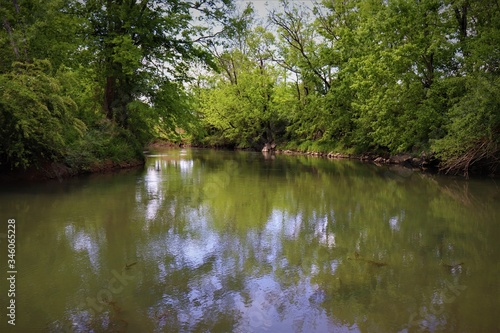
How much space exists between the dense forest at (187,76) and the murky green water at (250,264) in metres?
2.75

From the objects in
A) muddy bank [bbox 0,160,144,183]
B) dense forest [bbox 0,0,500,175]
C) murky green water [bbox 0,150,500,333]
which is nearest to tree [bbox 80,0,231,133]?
dense forest [bbox 0,0,500,175]

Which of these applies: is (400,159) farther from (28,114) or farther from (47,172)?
(28,114)

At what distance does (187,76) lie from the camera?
20.8 meters

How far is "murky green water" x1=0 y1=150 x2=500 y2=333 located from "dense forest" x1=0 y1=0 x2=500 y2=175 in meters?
2.75

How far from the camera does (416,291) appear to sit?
4.28 meters

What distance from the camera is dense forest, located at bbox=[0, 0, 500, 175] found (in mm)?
11758

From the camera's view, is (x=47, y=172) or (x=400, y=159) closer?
(x=47, y=172)

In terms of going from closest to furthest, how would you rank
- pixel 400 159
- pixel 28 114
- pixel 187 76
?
pixel 28 114, pixel 187 76, pixel 400 159

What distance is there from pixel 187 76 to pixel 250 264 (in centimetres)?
1709

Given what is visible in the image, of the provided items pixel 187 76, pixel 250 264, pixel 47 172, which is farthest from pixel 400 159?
pixel 250 264

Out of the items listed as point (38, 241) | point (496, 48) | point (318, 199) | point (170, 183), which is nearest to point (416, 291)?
point (38, 241)

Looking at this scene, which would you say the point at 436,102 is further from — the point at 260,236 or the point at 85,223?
the point at 85,223

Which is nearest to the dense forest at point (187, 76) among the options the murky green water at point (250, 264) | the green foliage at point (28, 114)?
the green foliage at point (28, 114)

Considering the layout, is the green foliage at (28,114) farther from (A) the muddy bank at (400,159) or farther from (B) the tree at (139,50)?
(A) the muddy bank at (400,159)
